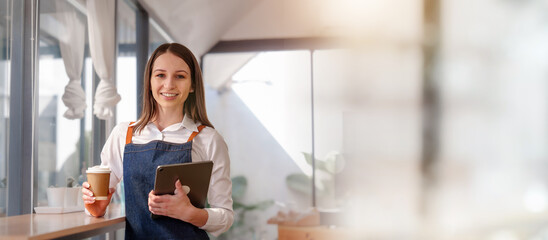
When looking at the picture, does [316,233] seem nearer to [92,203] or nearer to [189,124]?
[189,124]

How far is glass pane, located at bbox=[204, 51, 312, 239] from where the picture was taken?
12.5 ft

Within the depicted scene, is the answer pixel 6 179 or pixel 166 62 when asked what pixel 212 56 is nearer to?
pixel 6 179

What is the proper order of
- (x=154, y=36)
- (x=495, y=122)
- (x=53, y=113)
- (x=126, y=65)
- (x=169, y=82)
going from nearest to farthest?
(x=169, y=82), (x=53, y=113), (x=126, y=65), (x=154, y=36), (x=495, y=122)

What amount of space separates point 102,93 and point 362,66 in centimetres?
196

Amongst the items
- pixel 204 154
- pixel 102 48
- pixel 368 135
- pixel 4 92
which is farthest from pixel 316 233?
pixel 204 154

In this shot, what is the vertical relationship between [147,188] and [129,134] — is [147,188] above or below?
below

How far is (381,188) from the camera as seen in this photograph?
3742 mm

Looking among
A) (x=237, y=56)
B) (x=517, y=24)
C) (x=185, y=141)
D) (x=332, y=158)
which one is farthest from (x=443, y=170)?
(x=185, y=141)

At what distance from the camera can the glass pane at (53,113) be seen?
2.35 metres

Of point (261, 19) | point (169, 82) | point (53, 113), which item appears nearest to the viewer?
point (169, 82)

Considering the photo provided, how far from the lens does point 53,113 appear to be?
243 cm

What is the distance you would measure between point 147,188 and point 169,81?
0.30m

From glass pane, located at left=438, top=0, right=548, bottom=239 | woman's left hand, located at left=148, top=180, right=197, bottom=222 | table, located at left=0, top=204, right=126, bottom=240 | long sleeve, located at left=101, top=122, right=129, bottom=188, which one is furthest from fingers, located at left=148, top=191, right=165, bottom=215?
glass pane, located at left=438, top=0, right=548, bottom=239

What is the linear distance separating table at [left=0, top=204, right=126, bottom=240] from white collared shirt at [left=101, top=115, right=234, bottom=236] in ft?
0.46
